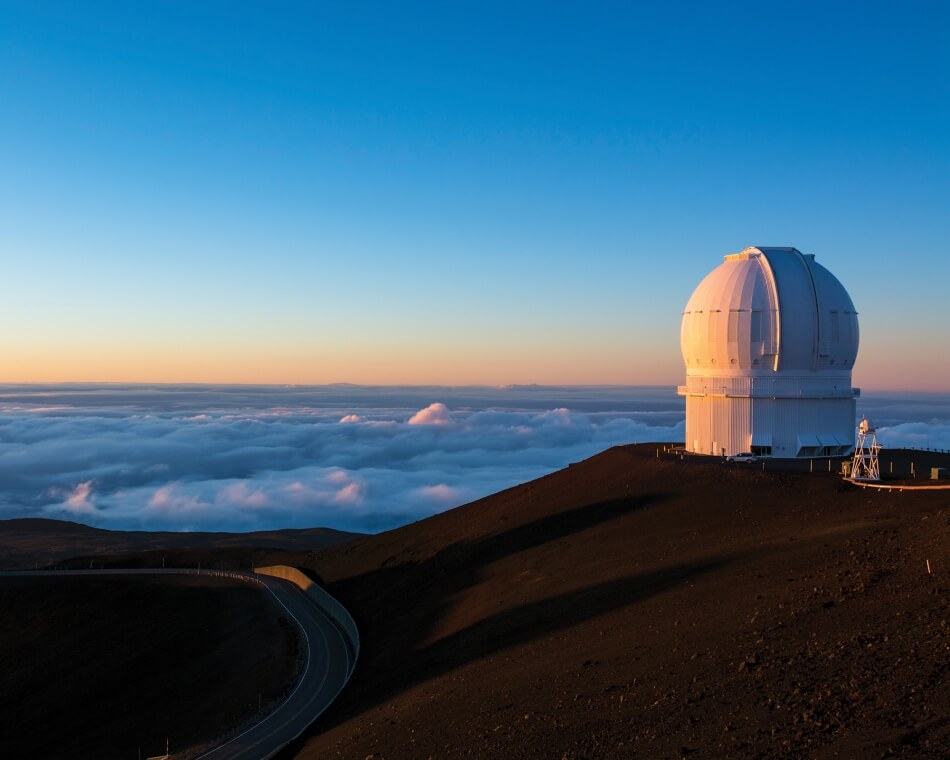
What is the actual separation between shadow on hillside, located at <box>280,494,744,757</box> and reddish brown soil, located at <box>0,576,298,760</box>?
11.5 feet

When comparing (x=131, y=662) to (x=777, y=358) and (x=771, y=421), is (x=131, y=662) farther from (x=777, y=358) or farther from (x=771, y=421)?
(x=777, y=358)

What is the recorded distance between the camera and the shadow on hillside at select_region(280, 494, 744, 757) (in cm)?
2289

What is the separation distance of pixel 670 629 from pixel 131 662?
25.2 metres

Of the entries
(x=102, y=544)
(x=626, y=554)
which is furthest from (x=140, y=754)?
(x=102, y=544)

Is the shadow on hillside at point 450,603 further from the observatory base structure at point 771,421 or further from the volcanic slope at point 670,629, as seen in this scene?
the observatory base structure at point 771,421

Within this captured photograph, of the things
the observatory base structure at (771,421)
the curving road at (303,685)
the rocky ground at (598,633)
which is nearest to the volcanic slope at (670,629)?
the rocky ground at (598,633)

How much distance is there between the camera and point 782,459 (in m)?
38.5

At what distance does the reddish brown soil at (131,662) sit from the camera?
27547mm

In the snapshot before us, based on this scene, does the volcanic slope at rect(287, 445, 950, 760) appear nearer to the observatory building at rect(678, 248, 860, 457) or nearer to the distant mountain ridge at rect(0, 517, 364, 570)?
the observatory building at rect(678, 248, 860, 457)

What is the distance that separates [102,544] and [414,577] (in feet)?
210

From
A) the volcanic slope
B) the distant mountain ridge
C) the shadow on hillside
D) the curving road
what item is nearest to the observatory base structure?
the volcanic slope

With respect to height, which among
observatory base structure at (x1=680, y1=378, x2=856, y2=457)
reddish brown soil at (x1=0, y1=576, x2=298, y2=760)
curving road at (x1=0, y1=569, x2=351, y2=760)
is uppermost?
observatory base structure at (x1=680, y1=378, x2=856, y2=457)

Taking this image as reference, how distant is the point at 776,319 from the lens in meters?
38.8

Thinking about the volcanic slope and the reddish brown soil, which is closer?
the volcanic slope
